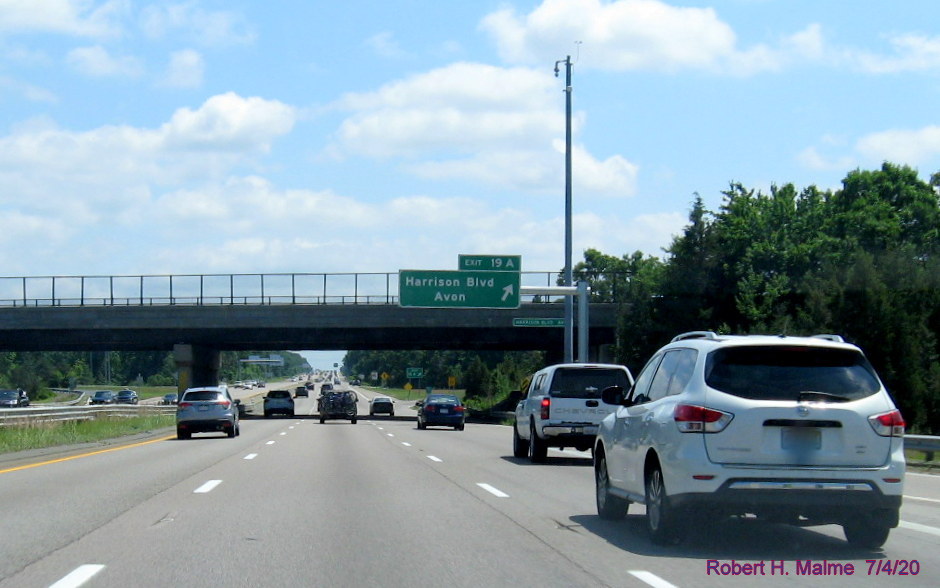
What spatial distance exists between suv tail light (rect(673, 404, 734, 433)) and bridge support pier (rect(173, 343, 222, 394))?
55888 mm

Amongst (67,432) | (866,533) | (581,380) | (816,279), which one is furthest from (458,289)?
(866,533)

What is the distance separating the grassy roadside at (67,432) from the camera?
2825cm

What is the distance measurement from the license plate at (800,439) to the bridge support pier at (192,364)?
56325mm

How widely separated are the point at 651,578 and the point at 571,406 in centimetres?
1312

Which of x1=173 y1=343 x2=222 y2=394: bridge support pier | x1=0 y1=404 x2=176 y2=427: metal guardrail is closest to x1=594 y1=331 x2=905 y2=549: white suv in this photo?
x1=0 y1=404 x2=176 y2=427: metal guardrail

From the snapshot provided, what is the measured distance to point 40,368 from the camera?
156 metres

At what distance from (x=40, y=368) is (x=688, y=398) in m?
159

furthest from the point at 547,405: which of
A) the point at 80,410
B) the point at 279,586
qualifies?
the point at 80,410

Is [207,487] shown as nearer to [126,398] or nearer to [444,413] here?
[444,413]

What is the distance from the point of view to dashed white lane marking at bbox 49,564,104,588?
8.29 meters

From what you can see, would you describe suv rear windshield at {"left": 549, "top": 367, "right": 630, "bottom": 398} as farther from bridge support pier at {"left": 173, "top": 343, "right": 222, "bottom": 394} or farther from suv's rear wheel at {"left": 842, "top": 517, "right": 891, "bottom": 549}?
bridge support pier at {"left": 173, "top": 343, "right": 222, "bottom": 394}

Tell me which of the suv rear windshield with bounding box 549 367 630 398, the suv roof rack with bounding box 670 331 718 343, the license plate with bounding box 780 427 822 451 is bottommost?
the suv rear windshield with bounding box 549 367 630 398

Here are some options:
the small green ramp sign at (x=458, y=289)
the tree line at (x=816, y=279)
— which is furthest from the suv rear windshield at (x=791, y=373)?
the small green ramp sign at (x=458, y=289)

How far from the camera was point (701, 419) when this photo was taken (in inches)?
379
